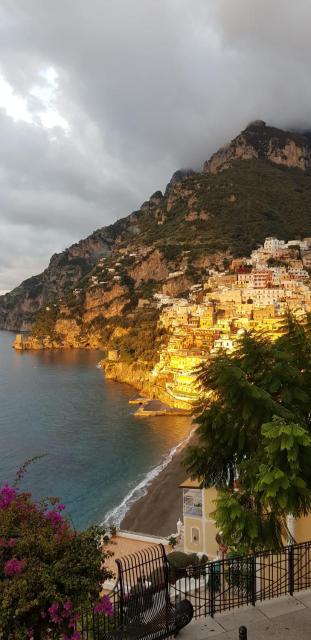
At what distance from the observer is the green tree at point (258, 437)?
7.05 meters

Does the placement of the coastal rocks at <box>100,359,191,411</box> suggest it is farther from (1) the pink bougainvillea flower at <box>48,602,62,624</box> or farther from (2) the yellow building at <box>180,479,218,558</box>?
(1) the pink bougainvillea flower at <box>48,602,62,624</box>

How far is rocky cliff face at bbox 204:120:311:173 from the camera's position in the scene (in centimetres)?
17775

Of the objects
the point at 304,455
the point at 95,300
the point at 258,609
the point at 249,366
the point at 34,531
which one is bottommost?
the point at 258,609

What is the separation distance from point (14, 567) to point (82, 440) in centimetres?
3775

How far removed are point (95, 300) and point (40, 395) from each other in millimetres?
84142

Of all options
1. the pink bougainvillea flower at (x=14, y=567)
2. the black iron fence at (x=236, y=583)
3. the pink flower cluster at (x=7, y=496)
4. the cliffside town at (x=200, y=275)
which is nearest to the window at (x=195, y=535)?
the black iron fence at (x=236, y=583)

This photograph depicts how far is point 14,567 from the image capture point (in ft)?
16.4

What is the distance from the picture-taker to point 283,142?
178 m

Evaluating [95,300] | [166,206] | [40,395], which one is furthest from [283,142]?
[40,395]

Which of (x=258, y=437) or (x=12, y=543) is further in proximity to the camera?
(x=258, y=437)

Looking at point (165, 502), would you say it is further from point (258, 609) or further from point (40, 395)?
point (40, 395)

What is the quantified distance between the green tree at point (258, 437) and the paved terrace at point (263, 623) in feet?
3.01

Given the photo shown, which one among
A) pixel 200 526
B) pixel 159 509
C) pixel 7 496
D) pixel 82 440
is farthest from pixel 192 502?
pixel 82 440

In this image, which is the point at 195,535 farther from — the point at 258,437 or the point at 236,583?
the point at 258,437
